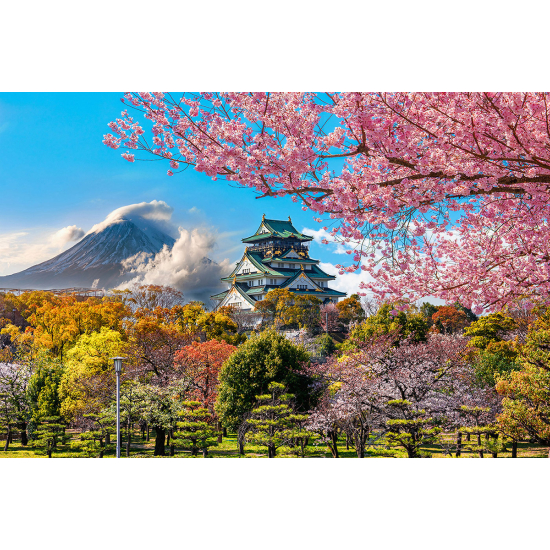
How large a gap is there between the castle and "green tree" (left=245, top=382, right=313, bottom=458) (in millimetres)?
1662

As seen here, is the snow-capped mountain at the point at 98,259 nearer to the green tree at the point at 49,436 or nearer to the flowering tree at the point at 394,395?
the green tree at the point at 49,436

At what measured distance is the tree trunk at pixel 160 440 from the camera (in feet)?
18.8

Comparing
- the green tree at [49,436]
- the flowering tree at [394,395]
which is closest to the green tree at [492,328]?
the flowering tree at [394,395]

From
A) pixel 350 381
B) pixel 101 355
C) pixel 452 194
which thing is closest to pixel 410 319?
pixel 350 381

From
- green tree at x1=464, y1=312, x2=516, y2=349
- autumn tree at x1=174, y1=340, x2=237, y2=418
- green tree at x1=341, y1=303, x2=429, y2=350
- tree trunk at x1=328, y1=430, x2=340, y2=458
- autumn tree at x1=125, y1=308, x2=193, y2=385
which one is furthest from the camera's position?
green tree at x1=464, y1=312, x2=516, y2=349

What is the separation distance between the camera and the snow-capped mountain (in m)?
5.54

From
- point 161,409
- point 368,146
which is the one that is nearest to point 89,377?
point 161,409

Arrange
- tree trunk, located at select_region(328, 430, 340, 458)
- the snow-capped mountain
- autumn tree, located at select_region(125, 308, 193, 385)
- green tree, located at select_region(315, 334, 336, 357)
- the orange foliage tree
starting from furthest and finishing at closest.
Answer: the orange foliage tree, green tree, located at select_region(315, 334, 336, 357), autumn tree, located at select_region(125, 308, 193, 385), tree trunk, located at select_region(328, 430, 340, 458), the snow-capped mountain

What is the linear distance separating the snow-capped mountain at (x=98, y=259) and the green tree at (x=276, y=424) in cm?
242

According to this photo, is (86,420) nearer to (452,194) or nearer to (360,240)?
(360,240)

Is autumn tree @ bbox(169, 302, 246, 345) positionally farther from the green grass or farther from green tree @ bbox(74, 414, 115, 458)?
green tree @ bbox(74, 414, 115, 458)

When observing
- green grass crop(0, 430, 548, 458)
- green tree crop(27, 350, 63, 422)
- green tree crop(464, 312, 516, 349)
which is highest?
green tree crop(464, 312, 516, 349)

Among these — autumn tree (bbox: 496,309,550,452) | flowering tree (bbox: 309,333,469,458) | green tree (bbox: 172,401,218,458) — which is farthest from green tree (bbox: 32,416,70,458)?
autumn tree (bbox: 496,309,550,452)

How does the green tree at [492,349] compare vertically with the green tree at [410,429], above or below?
above
